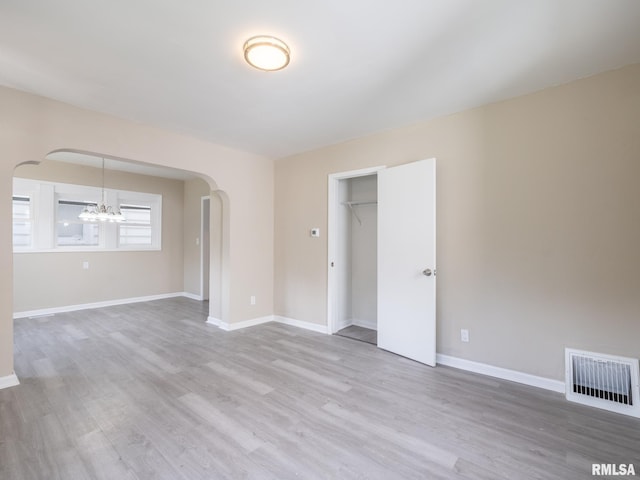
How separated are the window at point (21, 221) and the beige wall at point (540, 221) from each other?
597 centimetres

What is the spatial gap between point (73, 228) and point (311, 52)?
Answer: 5737mm

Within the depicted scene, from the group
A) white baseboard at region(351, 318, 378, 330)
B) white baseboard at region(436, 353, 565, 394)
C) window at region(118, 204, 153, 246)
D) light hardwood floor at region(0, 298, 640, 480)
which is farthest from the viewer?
window at region(118, 204, 153, 246)

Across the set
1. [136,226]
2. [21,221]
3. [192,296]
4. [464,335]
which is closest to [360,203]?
[464,335]

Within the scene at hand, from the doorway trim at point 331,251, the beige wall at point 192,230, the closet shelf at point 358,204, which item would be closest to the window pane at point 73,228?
the beige wall at point 192,230

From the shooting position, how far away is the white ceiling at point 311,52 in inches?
66.9

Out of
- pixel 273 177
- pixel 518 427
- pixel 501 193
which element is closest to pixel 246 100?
pixel 273 177

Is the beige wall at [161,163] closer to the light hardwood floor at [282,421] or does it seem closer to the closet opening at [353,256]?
the light hardwood floor at [282,421]

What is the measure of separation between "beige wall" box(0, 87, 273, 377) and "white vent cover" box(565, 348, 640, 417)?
375 centimetres

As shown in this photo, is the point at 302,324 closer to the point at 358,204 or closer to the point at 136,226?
the point at 358,204

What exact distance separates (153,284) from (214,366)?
421cm

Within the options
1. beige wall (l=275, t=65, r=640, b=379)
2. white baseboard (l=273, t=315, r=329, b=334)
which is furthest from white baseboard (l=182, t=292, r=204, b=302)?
beige wall (l=275, t=65, r=640, b=379)

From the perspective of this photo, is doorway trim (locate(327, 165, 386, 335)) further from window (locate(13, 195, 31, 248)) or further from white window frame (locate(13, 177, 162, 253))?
window (locate(13, 195, 31, 248))

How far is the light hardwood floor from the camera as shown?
167 cm

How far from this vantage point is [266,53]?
1.98 meters
